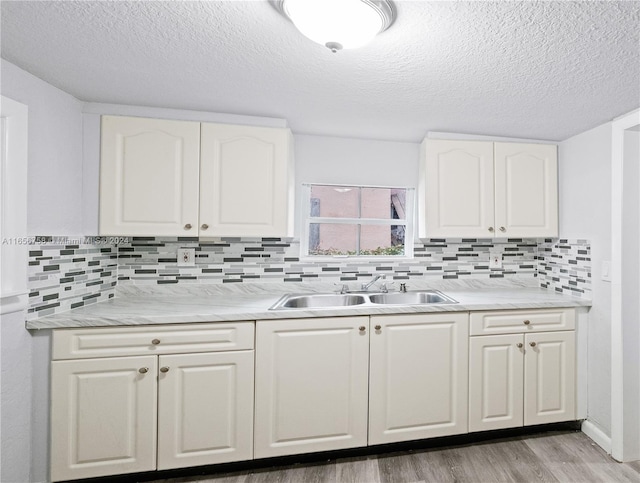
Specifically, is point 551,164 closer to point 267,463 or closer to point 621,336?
point 621,336

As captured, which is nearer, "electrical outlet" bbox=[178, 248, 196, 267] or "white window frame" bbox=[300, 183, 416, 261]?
"electrical outlet" bbox=[178, 248, 196, 267]

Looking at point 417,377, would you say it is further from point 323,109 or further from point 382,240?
point 323,109

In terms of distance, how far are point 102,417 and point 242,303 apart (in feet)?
2.94

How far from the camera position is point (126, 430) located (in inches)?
62.6

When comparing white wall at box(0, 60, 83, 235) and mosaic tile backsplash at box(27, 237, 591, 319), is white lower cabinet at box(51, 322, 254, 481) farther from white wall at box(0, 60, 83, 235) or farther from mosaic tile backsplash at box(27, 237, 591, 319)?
white wall at box(0, 60, 83, 235)

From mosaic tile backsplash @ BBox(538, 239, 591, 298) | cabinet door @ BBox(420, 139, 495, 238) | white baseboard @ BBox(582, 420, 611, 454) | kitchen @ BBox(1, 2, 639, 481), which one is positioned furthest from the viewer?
cabinet door @ BBox(420, 139, 495, 238)

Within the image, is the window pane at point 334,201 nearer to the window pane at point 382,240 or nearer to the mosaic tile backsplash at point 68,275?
the window pane at point 382,240

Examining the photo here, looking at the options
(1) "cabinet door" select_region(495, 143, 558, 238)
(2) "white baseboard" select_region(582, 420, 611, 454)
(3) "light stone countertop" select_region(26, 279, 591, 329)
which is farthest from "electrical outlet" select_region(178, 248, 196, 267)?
(2) "white baseboard" select_region(582, 420, 611, 454)

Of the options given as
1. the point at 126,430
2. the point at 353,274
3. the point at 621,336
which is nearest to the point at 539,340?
the point at 621,336

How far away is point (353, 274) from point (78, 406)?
184 centimetres

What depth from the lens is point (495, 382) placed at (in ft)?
6.41

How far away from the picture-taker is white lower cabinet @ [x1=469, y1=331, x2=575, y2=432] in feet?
6.35

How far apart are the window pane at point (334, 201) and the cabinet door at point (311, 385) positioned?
39.8 inches

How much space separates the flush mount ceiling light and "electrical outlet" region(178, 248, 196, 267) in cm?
167
